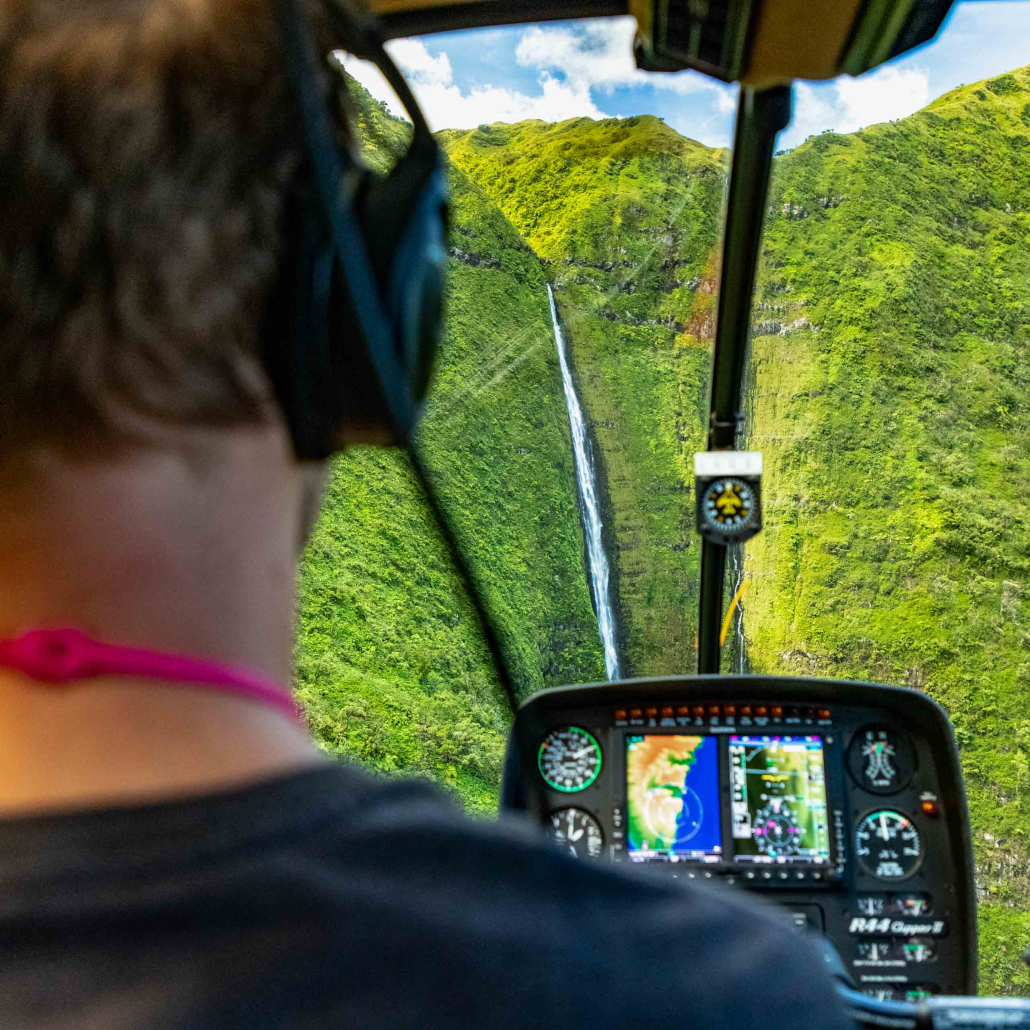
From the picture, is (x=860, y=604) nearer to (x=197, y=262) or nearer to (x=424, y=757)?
(x=424, y=757)

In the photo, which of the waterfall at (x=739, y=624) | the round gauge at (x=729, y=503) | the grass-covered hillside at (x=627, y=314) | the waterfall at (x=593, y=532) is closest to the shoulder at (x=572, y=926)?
the round gauge at (x=729, y=503)

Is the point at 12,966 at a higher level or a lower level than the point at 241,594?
lower

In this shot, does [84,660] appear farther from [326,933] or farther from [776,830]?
[776,830]

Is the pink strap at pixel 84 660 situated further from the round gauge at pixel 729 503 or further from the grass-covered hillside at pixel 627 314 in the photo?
the grass-covered hillside at pixel 627 314

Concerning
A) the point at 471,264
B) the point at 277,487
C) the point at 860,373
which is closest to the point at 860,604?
the point at 860,373

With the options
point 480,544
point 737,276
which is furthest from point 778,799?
point 480,544

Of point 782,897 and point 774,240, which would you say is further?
point 774,240

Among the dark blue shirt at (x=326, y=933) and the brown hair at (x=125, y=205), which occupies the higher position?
the brown hair at (x=125, y=205)
